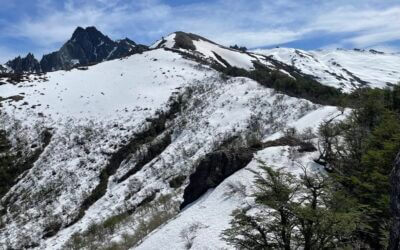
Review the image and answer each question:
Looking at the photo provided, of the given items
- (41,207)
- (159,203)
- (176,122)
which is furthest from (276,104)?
(41,207)

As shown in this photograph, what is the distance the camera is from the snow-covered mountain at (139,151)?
27953 mm

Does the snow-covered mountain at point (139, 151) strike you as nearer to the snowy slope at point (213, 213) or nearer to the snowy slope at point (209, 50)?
the snowy slope at point (213, 213)

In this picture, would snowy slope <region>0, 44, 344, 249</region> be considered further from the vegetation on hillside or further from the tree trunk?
the tree trunk

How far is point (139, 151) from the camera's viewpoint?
48.4 m

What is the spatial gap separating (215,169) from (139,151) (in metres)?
21.2

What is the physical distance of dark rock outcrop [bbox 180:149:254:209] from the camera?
28.1 meters

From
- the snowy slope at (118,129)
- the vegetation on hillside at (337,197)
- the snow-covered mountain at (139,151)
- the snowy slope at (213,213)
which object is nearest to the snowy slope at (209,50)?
the snow-covered mountain at (139,151)

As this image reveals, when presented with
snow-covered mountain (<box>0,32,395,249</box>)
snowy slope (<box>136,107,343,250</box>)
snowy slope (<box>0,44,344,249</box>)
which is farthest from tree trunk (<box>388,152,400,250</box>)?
snowy slope (<box>0,44,344,249</box>)

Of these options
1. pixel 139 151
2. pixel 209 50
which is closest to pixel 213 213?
pixel 139 151

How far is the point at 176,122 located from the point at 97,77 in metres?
25.7

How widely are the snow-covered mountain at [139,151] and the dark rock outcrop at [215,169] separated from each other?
0.08 meters

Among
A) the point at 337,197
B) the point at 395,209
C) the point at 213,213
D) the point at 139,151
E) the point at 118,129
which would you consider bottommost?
the point at 213,213

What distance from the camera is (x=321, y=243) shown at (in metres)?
14.2

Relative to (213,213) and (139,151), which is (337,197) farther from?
(139,151)
